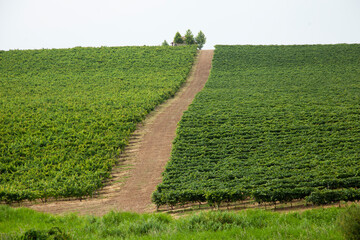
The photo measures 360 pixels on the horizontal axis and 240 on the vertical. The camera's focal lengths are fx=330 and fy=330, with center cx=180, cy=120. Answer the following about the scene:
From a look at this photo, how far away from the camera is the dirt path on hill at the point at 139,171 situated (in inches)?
720

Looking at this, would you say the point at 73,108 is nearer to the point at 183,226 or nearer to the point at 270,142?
the point at 270,142

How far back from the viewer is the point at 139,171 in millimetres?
22984

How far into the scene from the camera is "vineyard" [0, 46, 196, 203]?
2177 centimetres

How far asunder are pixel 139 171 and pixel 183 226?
11.8 meters

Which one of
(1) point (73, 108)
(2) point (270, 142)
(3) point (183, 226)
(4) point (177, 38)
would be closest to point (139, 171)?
(2) point (270, 142)

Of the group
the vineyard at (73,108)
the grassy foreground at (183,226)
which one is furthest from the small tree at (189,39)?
the grassy foreground at (183,226)

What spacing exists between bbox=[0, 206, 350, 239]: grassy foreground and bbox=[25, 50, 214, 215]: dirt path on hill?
4.48 meters

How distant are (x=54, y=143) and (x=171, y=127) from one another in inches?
409

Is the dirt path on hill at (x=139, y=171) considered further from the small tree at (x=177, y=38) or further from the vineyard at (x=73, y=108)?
the small tree at (x=177, y=38)

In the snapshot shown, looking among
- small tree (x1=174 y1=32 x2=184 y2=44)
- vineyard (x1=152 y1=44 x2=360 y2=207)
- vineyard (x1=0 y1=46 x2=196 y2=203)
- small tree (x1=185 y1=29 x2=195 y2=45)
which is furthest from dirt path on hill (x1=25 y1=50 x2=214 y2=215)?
small tree (x1=185 y1=29 x2=195 y2=45)

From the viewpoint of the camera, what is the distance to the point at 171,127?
31.2 meters

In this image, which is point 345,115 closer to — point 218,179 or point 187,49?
point 218,179

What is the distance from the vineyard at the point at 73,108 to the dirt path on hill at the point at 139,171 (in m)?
0.73

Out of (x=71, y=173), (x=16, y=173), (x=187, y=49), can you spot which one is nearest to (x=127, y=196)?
(x=71, y=173)
